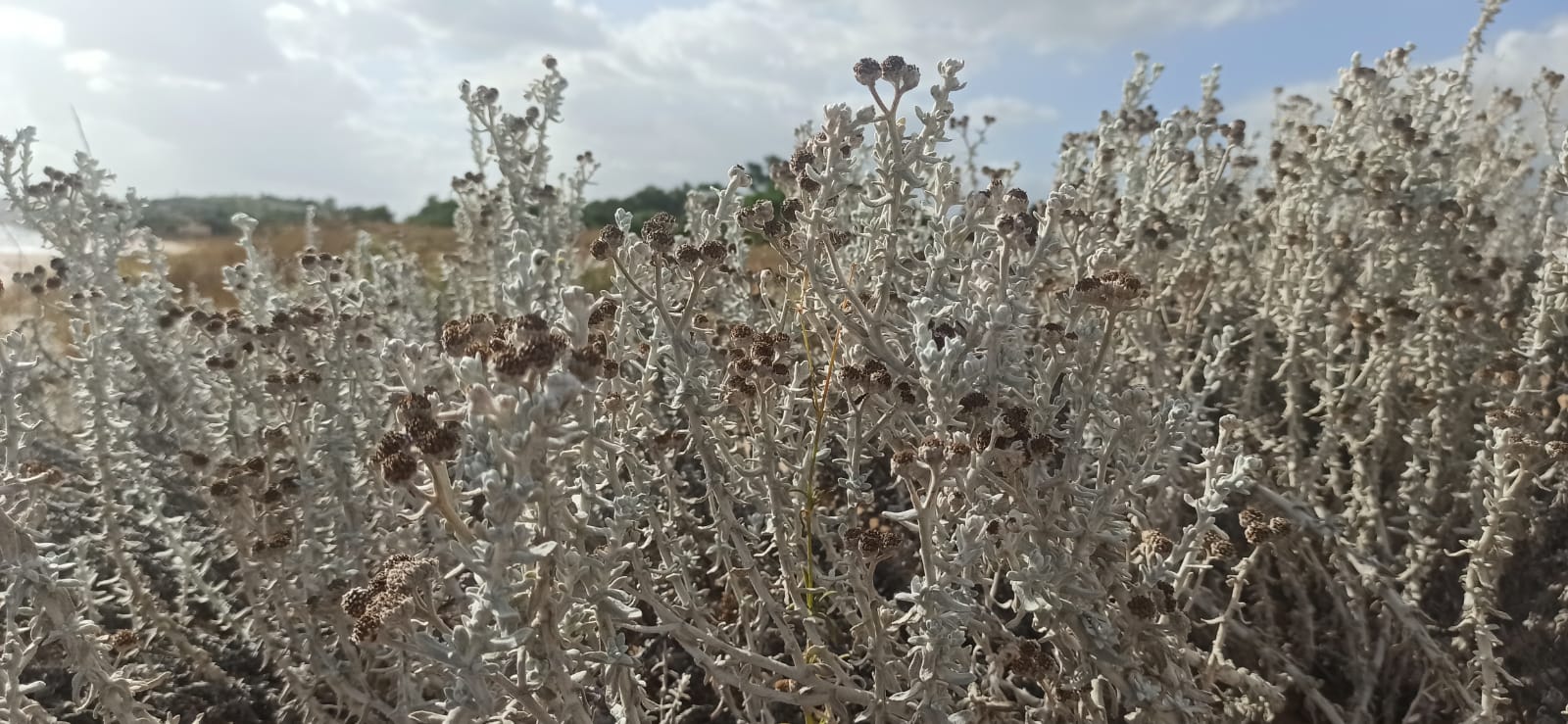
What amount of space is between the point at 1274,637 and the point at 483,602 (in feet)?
9.16

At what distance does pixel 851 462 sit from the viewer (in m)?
2.39

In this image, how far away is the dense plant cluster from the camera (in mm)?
1976

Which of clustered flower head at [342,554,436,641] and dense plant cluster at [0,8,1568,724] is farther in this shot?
dense plant cluster at [0,8,1568,724]

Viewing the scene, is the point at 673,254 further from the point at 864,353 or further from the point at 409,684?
the point at 409,684

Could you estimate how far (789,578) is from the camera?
244 centimetres

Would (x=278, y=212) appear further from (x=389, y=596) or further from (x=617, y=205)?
(x=389, y=596)

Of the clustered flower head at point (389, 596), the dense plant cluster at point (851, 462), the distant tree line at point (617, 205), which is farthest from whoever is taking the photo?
the distant tree line at point (617, 205)

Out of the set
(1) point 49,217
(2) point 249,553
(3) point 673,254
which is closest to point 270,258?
(1) point 49,217

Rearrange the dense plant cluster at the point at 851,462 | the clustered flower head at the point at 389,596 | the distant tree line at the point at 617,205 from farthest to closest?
the distant tree line at the point at 617,205
the dense plant cluster at the point at 851,462
the clustered flower head at the point at 389,596

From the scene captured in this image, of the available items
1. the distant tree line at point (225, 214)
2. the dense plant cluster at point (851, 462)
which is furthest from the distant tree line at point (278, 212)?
the dense plant cluster at point (851, 462)

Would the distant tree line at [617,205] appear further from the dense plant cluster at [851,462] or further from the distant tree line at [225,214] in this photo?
the dense plant cluster at [851,462]

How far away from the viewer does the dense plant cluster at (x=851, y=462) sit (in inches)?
77.8

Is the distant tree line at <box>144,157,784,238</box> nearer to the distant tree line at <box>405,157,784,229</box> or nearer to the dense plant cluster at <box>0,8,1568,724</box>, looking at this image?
the distant tree line at <box>405,157,784,229</box>

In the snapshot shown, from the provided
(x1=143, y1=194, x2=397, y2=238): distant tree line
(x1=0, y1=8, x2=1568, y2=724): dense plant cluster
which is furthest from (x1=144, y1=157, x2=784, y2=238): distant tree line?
(x1=0, y1=8, x2=1568, y2=724): dense plant cluster
